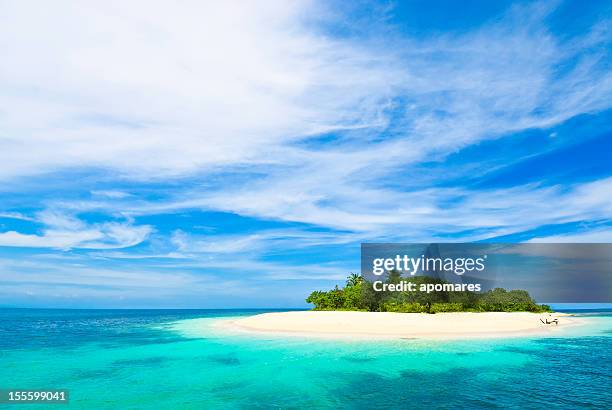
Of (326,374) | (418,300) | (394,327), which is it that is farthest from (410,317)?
(326,374)

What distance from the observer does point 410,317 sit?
165ft

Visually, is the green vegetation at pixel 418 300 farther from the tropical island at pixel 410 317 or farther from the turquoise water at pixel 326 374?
the turquoise water at pixel 326 374

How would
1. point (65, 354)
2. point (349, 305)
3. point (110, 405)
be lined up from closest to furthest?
point (110, 405) → point (65, 354) → point (349, 305)

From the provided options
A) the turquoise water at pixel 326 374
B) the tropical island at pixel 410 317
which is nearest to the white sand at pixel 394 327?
the tropical island at pixel 410 317

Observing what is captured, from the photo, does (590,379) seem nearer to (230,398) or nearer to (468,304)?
(230,398)

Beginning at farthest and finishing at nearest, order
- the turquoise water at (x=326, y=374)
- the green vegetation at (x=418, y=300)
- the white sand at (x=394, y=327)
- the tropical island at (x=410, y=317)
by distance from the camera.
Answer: the green vegetation at (x=418, y=300)
the tropical island at (x=410, y=317)
the white sand at (x=394, y=327)
the turquoise water at (x=326, y=374)

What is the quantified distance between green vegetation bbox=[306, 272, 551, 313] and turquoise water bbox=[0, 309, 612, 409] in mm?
29740

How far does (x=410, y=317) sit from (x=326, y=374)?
31650 millimetres

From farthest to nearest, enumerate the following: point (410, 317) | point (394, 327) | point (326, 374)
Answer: point (410, 317) → point (394, 327) → point (326, 374)

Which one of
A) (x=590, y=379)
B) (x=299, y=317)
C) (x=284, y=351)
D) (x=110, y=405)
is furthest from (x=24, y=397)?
(x=299, y=317)

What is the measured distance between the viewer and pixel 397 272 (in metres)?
68.9

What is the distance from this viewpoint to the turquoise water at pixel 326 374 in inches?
655

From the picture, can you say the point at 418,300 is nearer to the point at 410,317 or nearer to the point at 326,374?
the point at 410,317

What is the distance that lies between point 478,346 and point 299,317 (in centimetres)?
2708
